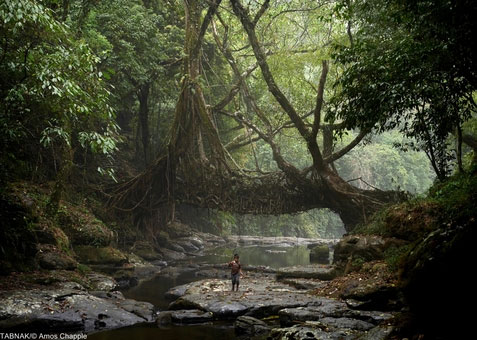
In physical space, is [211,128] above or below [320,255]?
above

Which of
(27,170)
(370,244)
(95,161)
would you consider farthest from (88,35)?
(370,244)

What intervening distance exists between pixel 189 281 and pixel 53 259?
5.52 meters

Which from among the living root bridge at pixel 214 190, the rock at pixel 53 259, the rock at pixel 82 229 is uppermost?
the living root bridge at pixel 214 190

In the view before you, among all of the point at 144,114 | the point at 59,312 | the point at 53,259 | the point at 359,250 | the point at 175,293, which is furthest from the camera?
the point at 144,114

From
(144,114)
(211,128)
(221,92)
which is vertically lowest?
(211,128)

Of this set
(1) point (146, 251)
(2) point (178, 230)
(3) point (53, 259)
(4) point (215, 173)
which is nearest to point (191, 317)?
(3) point (53, 259)

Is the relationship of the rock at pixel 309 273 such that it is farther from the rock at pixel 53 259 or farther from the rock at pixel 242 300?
the rock at pixel 53 259

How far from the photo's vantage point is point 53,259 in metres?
10.7

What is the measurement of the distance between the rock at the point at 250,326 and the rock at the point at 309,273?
4.97 metres

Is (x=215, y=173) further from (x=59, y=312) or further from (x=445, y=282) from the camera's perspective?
(x=445, y=282)

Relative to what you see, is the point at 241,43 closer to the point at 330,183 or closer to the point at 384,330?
the point at 330,183

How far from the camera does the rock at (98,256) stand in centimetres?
1342

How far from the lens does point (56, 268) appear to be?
1068cm

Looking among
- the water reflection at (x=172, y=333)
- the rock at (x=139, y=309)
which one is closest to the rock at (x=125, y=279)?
the rock at (x=139, y=309)
